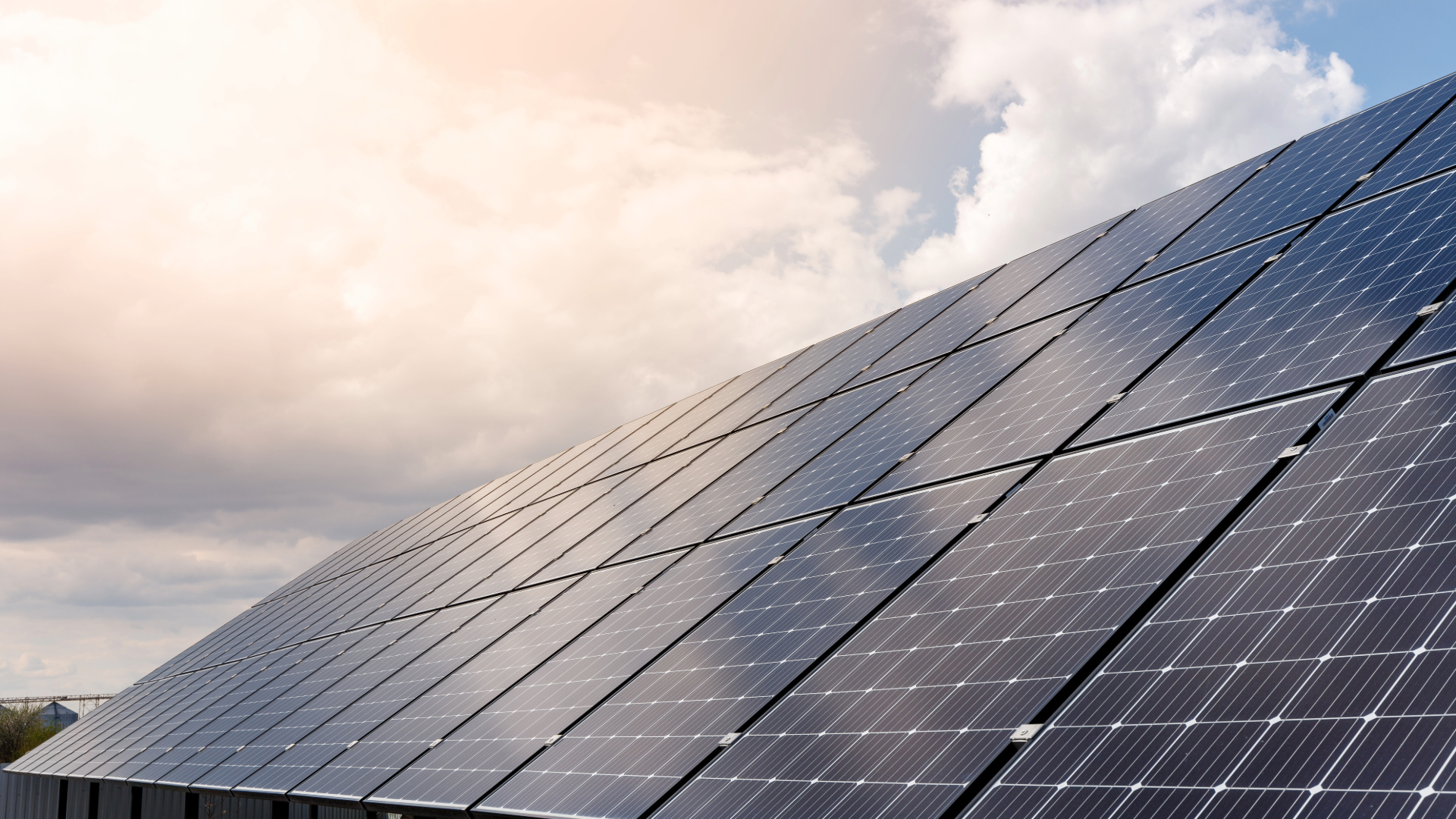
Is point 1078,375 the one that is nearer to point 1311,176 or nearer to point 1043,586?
point 1043,586

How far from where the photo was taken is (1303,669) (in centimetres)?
590

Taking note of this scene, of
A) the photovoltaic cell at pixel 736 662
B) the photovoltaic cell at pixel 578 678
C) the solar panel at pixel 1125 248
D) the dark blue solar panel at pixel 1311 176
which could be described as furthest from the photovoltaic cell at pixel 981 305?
the photovoltaic cell at pixel 736 662

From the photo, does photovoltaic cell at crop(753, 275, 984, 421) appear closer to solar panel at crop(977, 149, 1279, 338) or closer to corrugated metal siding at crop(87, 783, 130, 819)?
solar panel at crop(977, 149, 1279, 338)

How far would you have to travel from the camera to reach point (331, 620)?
2586cm

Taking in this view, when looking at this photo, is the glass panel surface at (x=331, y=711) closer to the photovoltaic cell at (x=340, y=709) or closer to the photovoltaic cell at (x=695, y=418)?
the photovoltaic cell at (x=340, y=709)

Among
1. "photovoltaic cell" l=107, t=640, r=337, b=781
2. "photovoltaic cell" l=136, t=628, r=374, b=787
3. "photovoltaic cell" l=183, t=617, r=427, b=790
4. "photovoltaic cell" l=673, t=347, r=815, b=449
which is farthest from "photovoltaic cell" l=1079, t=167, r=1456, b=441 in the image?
"photovoltaic cell" l=107, t=640, r=337, b=781

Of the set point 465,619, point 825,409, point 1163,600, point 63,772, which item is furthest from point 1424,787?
point 63,772

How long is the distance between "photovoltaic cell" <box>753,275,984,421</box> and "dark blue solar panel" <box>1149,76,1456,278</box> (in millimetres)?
6298

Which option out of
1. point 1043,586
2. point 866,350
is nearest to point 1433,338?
point 1043,586

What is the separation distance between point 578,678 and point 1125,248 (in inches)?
470

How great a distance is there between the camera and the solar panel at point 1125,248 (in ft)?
52.6

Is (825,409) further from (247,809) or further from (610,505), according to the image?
(247,809)

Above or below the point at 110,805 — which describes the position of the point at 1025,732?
above

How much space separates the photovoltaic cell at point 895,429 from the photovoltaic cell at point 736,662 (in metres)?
1.63
